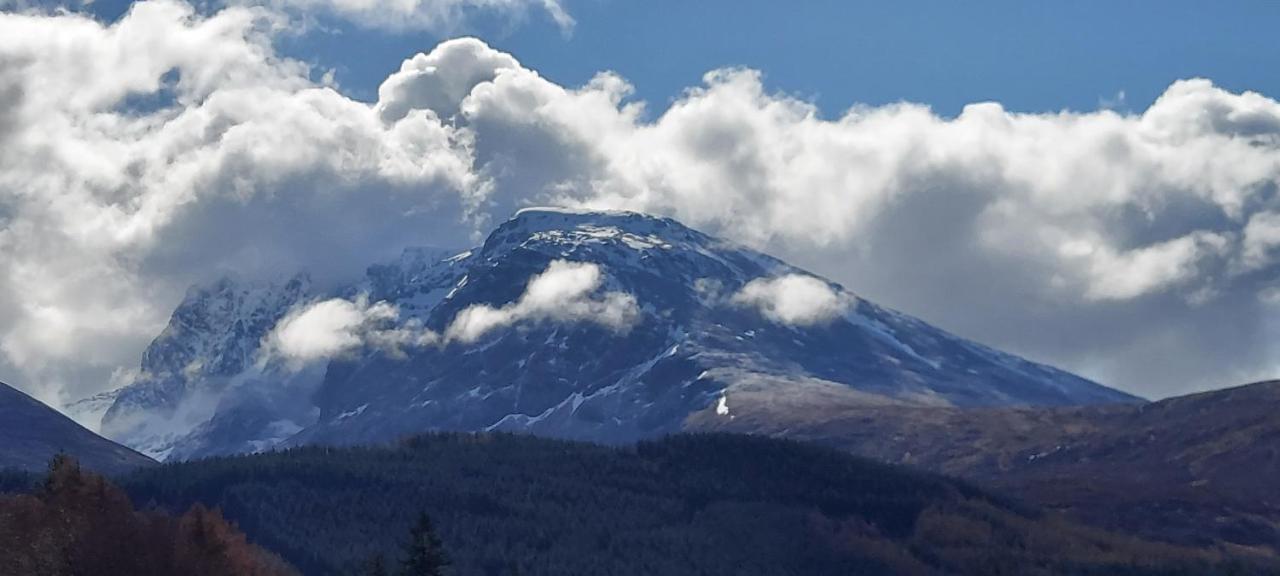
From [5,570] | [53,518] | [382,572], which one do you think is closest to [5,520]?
[53,518]

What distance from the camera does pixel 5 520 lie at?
650 feet

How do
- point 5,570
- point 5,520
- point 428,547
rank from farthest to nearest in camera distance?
point 5,520 → point 5,570 → point 428,547

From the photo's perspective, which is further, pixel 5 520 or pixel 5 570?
pixel 5 520

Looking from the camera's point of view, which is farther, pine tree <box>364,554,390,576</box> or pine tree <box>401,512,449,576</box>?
pine tree <box>364,554,390,576</box>

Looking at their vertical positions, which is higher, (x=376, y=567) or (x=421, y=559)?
(x=376, y=567)

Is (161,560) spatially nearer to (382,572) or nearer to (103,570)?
(103,570)

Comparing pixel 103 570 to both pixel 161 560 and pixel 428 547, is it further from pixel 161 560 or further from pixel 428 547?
pixel 428 547

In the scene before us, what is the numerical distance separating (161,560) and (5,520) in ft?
49.4

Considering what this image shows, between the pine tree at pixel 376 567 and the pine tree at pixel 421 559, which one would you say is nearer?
the pine tree at pixel 421 559

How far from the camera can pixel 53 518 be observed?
199250 mm

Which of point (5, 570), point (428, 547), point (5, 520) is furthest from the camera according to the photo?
point (5, 520)

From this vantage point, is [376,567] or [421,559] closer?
[421,559]

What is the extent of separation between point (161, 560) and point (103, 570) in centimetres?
1031

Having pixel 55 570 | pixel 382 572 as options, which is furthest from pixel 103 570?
pixel 382 572
